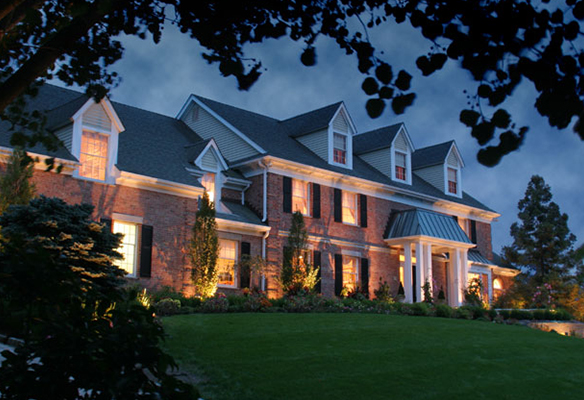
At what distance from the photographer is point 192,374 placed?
11461mm

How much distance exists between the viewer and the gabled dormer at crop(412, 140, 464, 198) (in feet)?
118

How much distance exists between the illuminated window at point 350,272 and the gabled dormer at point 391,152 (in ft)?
17.0

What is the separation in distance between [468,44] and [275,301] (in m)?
17.4

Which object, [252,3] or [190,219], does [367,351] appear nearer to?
[252,3]

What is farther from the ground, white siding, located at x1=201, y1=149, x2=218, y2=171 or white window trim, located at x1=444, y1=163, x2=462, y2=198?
white window trim, located at x1=444, y1=163, x2=462, y2=198

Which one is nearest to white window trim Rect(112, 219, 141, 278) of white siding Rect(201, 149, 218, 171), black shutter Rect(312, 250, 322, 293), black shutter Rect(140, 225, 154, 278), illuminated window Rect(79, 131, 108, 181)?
black shutter Rect(140, 225, 154, 278)

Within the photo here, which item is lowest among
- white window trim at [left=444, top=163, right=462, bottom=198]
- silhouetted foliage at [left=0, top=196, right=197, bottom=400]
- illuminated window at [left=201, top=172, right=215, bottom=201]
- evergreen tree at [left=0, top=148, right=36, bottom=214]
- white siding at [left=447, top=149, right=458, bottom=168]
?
silhouetted foliage at [left=0, top=196, right=197, bottom=400]

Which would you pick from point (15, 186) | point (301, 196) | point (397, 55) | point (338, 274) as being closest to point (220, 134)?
point (301, 196)

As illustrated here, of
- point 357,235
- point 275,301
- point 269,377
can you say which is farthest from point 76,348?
point 357,235

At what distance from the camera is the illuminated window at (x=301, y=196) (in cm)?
2783

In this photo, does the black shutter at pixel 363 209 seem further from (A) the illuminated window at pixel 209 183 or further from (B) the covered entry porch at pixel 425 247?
(A) the illuminated window at pixel 209 183

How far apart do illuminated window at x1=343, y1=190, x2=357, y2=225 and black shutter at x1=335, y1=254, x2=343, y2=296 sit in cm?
178

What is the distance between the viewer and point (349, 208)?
98.5 ft

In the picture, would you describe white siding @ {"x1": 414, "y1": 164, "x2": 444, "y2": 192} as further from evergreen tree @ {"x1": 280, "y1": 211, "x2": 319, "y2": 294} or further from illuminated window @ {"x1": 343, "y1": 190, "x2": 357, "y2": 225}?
evergreen tree @ {"x1": 280, "y1": 211, "x2": 319, "y2": 294}
